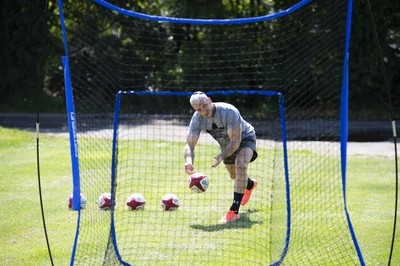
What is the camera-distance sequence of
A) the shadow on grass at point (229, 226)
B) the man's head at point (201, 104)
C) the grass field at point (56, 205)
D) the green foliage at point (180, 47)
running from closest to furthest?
the grass field at point (56, 205), the man's head at point (201, 104), the shadow on grass at point (229, 226), the green foliage at point (180, 47)

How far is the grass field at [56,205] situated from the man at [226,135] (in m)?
0.67

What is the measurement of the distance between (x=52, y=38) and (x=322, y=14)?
33.6 ft

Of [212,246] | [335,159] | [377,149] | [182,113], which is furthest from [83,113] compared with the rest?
[212,246]

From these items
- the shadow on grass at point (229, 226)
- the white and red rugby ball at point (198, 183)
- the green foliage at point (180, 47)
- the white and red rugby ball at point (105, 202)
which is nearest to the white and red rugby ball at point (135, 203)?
the white and red rugby ball at point (105, 202)

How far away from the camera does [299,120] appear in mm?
16328

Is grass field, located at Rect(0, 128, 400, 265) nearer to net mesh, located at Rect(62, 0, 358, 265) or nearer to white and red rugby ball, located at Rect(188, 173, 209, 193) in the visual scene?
net mesh, located at Rect(62, 0, 358, 265)

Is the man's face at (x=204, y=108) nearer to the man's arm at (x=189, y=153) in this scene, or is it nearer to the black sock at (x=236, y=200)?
the man's arm at (x=189, y=153)

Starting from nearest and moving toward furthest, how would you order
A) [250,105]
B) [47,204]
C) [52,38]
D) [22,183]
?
1. [47,204]
2. [22,183]
3. [250,105]
4. [52,38]

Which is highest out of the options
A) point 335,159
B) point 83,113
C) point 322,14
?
point 322,14

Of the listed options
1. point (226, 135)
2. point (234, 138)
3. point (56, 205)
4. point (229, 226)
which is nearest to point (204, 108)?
point (234, 138)

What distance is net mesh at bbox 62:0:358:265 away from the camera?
6508 millimetres

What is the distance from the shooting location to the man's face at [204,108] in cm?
668

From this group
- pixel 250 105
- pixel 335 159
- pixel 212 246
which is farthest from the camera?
pixel 250 105

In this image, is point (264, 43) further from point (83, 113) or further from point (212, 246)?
point (212, 246)
